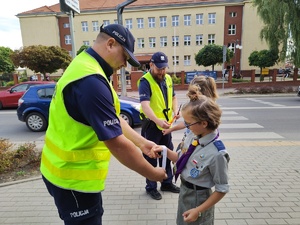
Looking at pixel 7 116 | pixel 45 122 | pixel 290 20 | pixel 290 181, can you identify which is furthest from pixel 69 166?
pixel 290 20

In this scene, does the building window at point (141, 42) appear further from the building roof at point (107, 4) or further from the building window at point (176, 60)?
the building window at point (176, 60)

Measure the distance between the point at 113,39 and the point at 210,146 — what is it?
101 cm

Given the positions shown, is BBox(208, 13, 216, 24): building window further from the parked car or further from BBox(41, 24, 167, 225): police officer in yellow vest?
BBox(41, 24, 167, 225): police officer in yellow vest

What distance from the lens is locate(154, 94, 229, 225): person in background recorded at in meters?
1.63

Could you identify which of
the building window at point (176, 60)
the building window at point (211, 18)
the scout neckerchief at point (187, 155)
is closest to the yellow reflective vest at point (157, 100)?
the scout neckerchief at point (187, 155)

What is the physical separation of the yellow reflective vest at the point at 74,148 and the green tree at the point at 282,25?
73.0 ft

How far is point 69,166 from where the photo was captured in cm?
146

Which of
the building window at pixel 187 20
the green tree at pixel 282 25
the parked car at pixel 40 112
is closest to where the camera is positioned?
the parked car at pixel 40 112

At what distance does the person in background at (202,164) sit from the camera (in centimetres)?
163

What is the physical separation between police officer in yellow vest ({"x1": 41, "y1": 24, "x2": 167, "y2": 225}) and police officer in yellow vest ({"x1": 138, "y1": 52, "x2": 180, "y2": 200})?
1316mm

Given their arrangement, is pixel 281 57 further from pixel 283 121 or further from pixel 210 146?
pixel 210 146

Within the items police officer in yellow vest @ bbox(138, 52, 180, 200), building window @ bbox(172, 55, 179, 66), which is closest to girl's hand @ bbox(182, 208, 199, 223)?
police officer in yellow vest @ bbox(138, 52, 180, 200)

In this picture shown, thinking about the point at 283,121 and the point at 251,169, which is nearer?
the point at 251,169

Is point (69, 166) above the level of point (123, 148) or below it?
below
